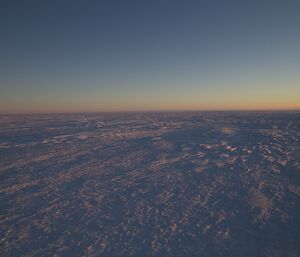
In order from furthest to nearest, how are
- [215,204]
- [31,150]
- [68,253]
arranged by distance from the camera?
1. [31,150]
2. [215,204]
3. [68,253]

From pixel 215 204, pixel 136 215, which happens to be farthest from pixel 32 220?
pixel 215 204

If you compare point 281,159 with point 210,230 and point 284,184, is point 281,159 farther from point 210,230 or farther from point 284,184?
point 210,230

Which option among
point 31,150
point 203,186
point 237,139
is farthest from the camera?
point 237,139

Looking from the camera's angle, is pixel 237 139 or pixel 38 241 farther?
pixel 237 139

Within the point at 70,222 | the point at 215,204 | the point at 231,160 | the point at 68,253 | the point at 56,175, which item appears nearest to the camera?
the point at 68,253

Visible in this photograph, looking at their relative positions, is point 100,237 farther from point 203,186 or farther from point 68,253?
point 203,186

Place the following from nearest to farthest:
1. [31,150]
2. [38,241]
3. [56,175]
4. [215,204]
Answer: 1. [38,241]
2. [215,204]
3. [56,175]
4. [31,150]

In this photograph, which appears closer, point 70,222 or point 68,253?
point 68,253

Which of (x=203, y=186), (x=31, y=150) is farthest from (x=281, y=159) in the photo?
(x=31, y=150)
